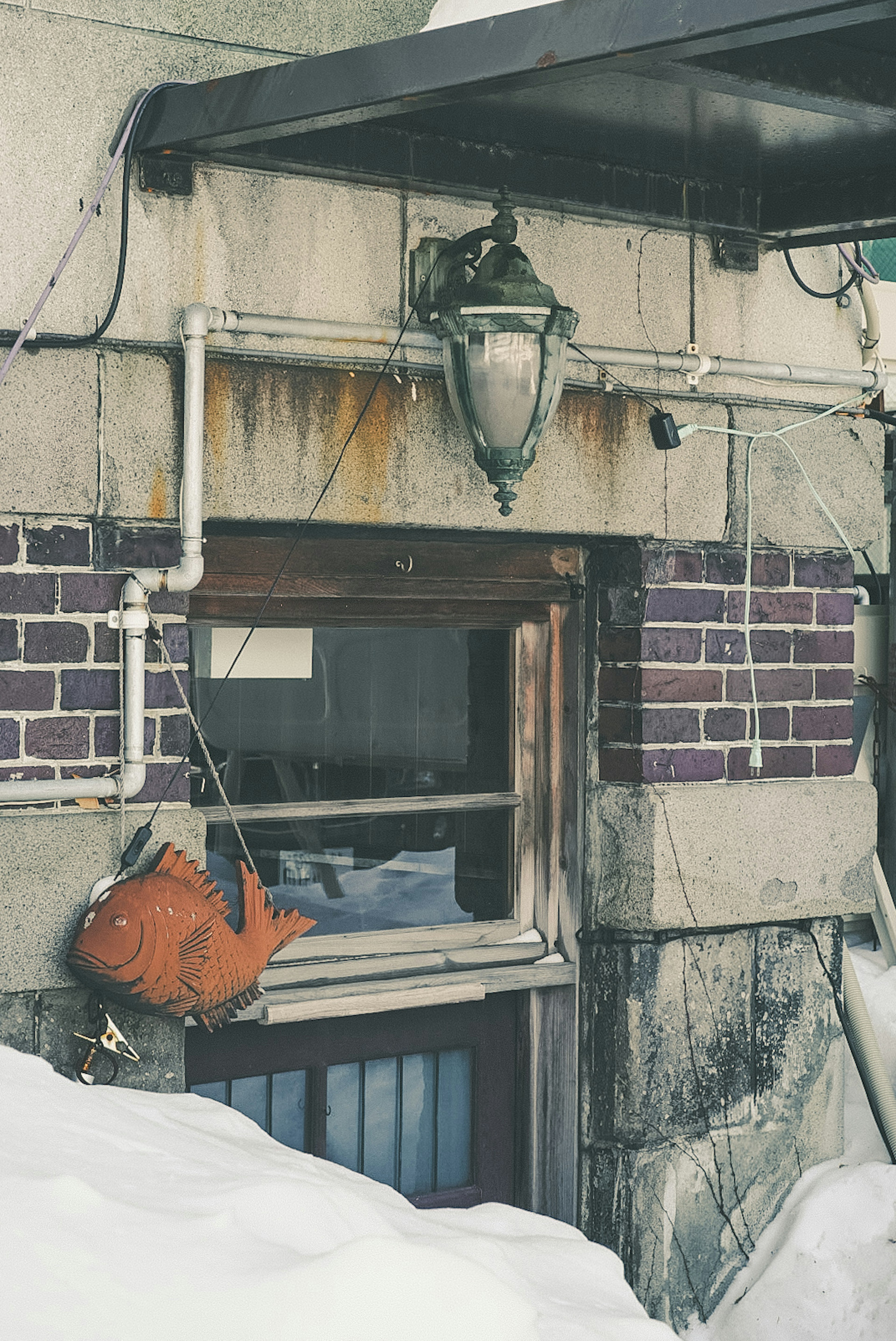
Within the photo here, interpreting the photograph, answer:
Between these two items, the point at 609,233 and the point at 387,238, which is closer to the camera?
the point at 387,238

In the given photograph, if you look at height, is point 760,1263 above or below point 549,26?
below

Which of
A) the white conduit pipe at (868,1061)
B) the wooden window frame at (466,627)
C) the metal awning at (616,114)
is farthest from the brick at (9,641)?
the white conduit pipe at (868,1061)

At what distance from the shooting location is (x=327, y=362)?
3.31 m

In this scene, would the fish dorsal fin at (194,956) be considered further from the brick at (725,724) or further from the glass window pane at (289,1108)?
the brick at (725,724)

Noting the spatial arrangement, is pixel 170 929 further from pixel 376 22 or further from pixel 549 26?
pixel 376 22

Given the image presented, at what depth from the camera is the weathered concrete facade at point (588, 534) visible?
302cm

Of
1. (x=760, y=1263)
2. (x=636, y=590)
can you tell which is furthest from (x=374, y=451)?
(x=760, y=1263)

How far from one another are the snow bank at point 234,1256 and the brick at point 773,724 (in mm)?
1878

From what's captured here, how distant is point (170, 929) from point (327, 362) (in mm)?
1397

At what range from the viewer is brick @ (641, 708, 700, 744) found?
3.70 meters

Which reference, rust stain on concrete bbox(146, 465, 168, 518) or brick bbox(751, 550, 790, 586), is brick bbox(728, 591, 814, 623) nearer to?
brick bbox(751, 550, 790, 586)

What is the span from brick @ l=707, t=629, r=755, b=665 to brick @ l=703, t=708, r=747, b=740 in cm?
14

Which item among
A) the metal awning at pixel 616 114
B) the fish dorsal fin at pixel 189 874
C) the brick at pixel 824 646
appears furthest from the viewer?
the brick at pixel 824 646

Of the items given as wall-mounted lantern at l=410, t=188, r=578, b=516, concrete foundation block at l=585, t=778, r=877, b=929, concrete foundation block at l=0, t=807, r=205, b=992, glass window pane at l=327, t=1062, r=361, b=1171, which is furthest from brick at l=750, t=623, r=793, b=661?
concrete foundation block at l=0, t=807, r=205, b=992
